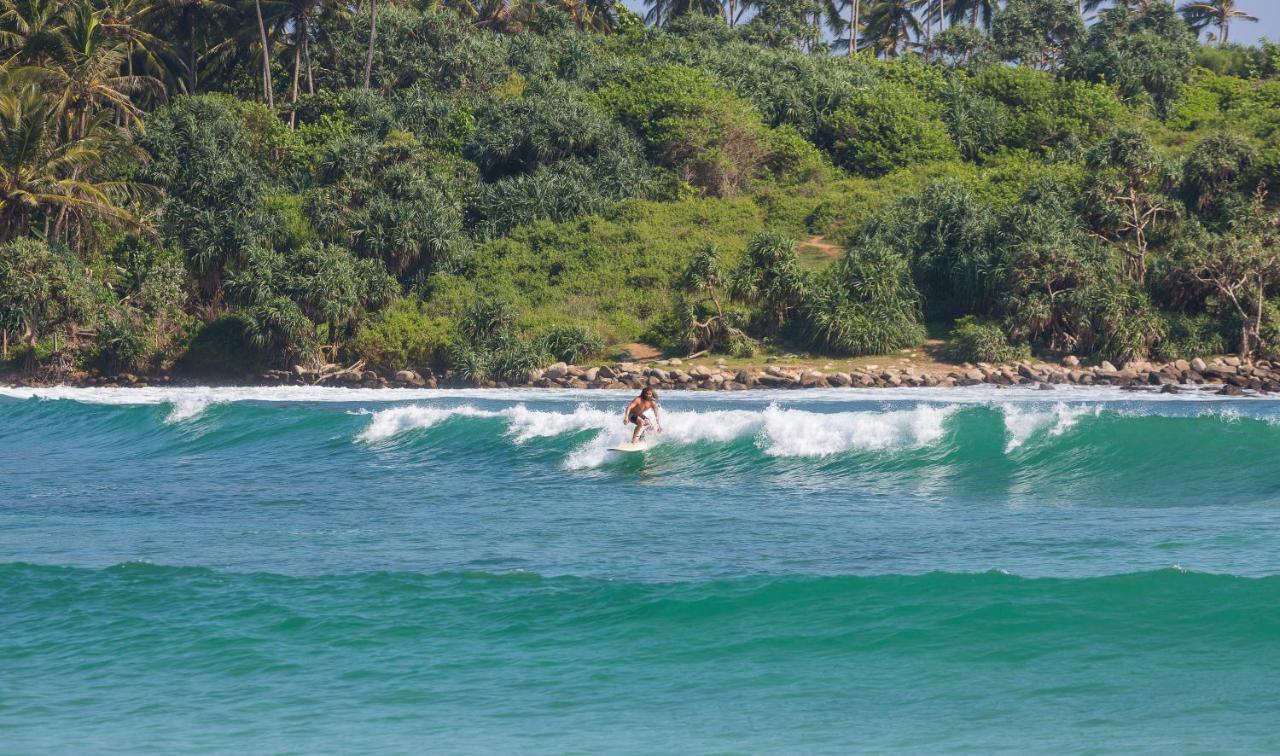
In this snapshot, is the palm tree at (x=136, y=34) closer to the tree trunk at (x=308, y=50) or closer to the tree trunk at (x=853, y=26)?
the tree trunk at (x=308, y=50)

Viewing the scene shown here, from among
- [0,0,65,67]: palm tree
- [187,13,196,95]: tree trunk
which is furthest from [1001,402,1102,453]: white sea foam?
[187,13,196,95]: tree trunk

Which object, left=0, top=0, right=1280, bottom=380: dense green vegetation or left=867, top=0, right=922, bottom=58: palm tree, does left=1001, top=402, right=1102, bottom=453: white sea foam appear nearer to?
left=0, top=0, right=1280, bottom=380: dense green vegetation

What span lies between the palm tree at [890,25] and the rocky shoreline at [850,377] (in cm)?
5360

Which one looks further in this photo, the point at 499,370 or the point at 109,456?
the point at 499,370

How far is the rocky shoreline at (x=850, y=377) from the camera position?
37.9m

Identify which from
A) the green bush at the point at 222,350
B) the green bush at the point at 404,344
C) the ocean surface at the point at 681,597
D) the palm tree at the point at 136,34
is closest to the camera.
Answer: the ocean surface at the point at 681,597

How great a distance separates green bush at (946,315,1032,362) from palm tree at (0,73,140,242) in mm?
28570

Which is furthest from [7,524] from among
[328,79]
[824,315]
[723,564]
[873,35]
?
[873,35]

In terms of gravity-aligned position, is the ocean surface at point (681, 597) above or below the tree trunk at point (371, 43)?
below

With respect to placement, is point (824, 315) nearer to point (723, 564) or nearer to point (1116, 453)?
point (1116, 453)

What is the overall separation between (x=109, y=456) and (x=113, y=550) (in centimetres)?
1108

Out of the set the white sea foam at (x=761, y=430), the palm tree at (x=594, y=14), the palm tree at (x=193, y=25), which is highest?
the palm tree at (x=594, y=14)

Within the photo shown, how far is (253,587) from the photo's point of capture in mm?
14336

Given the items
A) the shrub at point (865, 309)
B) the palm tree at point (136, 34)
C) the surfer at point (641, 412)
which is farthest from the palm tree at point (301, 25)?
the surfer at point (641, 412)
